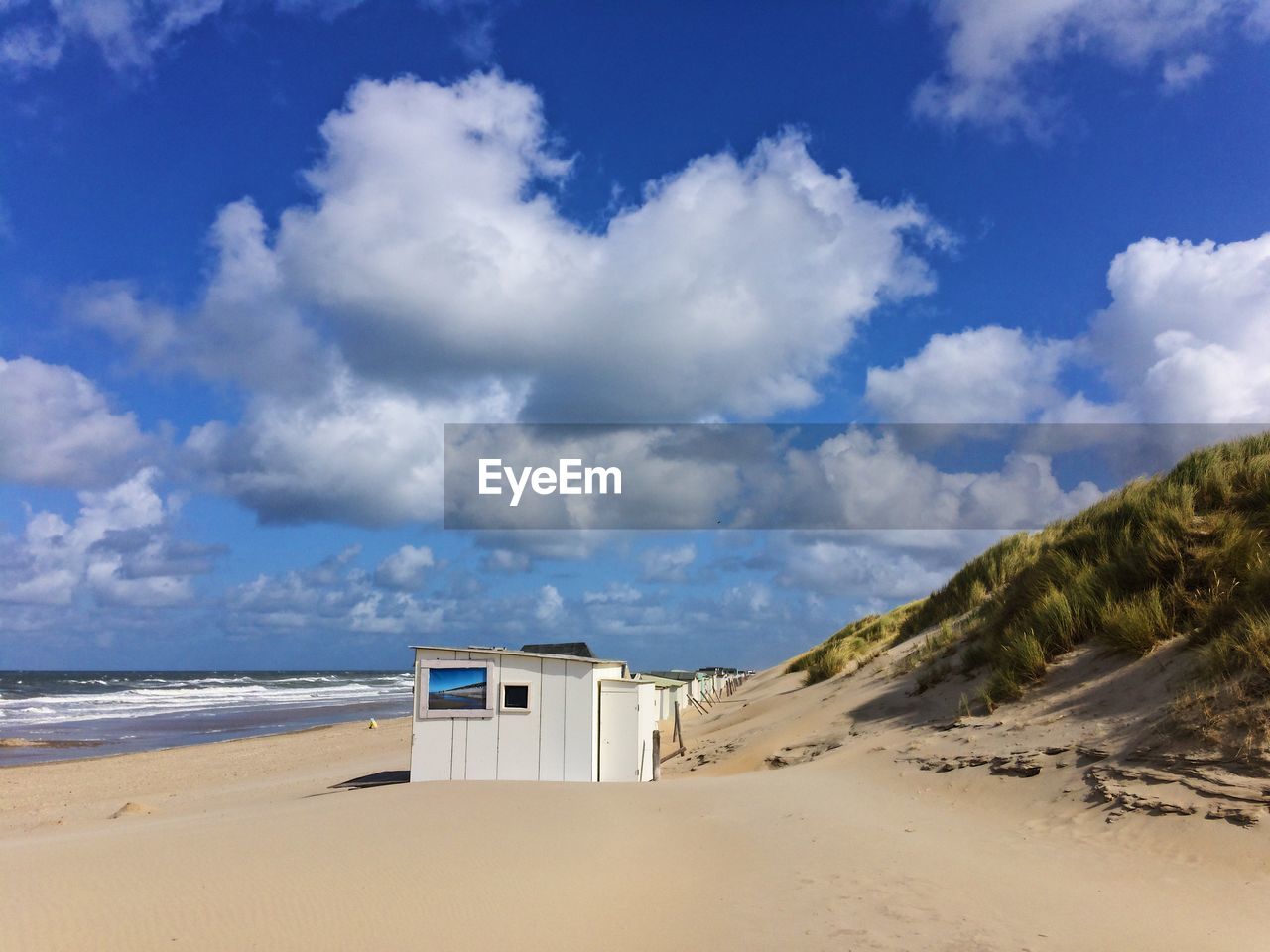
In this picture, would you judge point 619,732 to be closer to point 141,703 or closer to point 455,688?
point 455,688

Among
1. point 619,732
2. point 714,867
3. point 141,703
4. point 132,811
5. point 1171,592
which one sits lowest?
point 141,703

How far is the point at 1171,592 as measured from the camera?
1073cm

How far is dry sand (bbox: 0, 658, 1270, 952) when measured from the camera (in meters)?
5.72

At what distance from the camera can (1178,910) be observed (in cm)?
598

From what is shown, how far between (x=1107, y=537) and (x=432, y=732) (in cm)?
1107

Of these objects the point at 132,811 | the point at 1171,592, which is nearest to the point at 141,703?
the point at 132,811

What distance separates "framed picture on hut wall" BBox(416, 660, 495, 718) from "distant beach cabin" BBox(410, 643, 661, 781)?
0.02m

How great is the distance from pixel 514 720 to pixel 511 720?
1.9 inches

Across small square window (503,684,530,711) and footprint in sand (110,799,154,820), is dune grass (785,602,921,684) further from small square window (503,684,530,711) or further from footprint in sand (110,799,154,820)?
footprint in sand (110,799,154,820)

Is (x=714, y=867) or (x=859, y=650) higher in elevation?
(x=859, y=650)

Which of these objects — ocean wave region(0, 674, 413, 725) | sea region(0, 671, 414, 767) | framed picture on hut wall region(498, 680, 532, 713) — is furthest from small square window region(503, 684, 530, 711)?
ocean wave region(0, 674, 413, 725)

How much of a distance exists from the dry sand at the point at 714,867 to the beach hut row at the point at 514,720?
1927 millimetres

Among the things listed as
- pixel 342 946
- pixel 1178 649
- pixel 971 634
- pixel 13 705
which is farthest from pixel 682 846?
pixel 13 705

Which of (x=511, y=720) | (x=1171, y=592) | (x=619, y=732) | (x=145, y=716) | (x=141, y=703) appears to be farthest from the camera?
(x=141, y=703)
